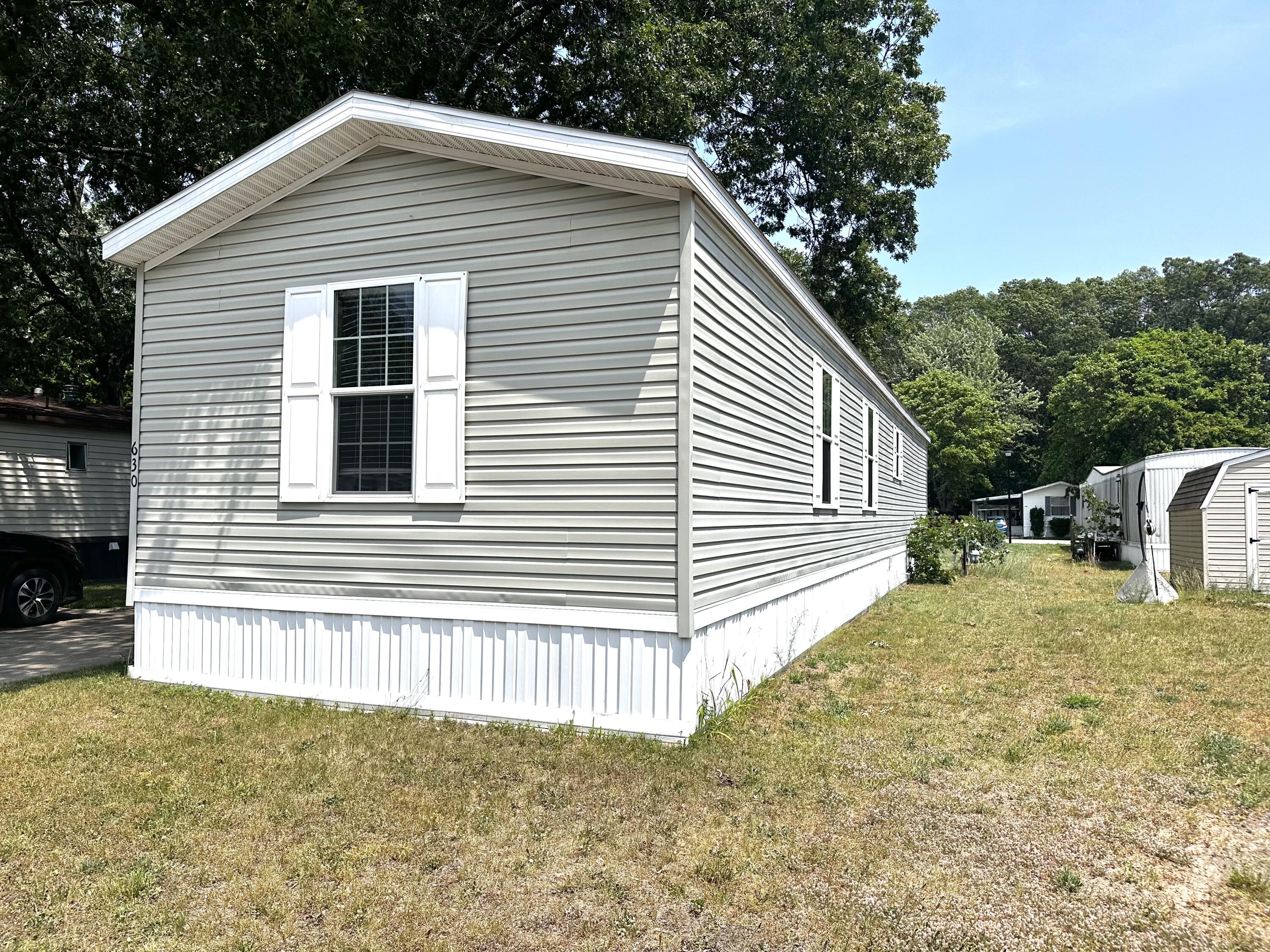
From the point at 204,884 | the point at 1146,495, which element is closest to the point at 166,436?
the point at 204,884

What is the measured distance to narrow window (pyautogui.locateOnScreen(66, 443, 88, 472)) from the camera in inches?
569

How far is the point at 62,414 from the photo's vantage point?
14.1 metres

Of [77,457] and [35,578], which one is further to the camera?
[77,457]

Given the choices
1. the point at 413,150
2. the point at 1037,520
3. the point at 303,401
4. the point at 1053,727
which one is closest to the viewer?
the point at 1053,727

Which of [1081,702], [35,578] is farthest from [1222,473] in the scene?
[35,578]

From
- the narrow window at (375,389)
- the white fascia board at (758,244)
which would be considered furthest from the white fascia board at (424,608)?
the white fascia board at (758,244)

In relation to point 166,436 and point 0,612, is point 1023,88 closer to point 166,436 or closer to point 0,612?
point 166,436

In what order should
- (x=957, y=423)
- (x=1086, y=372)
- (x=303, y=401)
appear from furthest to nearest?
(x=957, y=423), (x=1086, y=372), (x=303, y=401)

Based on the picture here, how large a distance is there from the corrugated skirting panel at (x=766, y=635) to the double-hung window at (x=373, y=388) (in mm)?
2068

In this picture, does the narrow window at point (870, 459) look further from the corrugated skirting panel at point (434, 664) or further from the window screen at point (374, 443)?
the window screen at point (374, 443)

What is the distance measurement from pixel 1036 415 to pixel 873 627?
44.8 metres

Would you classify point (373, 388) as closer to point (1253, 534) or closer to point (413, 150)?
point (413, 150)

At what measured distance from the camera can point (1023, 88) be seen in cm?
1108

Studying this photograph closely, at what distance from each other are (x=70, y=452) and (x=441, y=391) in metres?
12.3
